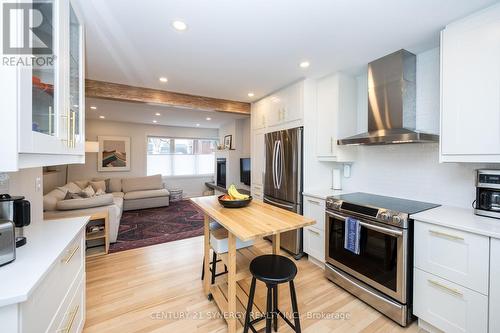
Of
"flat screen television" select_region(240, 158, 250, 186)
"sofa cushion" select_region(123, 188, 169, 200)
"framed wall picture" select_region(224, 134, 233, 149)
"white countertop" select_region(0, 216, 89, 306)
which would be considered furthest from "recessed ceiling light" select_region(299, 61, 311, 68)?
"sofa cushion" select_region(123, 188, 169, 200)

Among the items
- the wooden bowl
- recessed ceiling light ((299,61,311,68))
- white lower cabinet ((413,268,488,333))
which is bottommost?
white lower cabinet ((413,268,488,333))

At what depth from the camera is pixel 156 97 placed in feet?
11.1

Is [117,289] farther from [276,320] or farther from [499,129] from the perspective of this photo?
[499,129]

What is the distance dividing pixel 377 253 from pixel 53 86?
266cm

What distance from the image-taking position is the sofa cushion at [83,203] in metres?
3.04

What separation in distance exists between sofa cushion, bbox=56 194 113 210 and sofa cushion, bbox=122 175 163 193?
2.71m

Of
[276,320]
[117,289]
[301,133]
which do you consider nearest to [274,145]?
[301,133]

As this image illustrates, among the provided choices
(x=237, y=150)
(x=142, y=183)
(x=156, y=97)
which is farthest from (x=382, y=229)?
(x=142, y=183)

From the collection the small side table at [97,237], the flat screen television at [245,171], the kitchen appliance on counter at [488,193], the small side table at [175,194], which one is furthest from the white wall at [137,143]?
the kitchen appliance on counter at [488,193]

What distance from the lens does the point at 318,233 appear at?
8.80ft

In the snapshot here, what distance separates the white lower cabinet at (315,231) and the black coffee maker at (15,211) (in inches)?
101

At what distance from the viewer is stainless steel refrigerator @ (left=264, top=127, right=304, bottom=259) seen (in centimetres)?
293

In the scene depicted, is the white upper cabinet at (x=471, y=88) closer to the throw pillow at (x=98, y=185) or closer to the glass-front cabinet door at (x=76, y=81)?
the glass-front cabinet door at (x=76, y=81)
